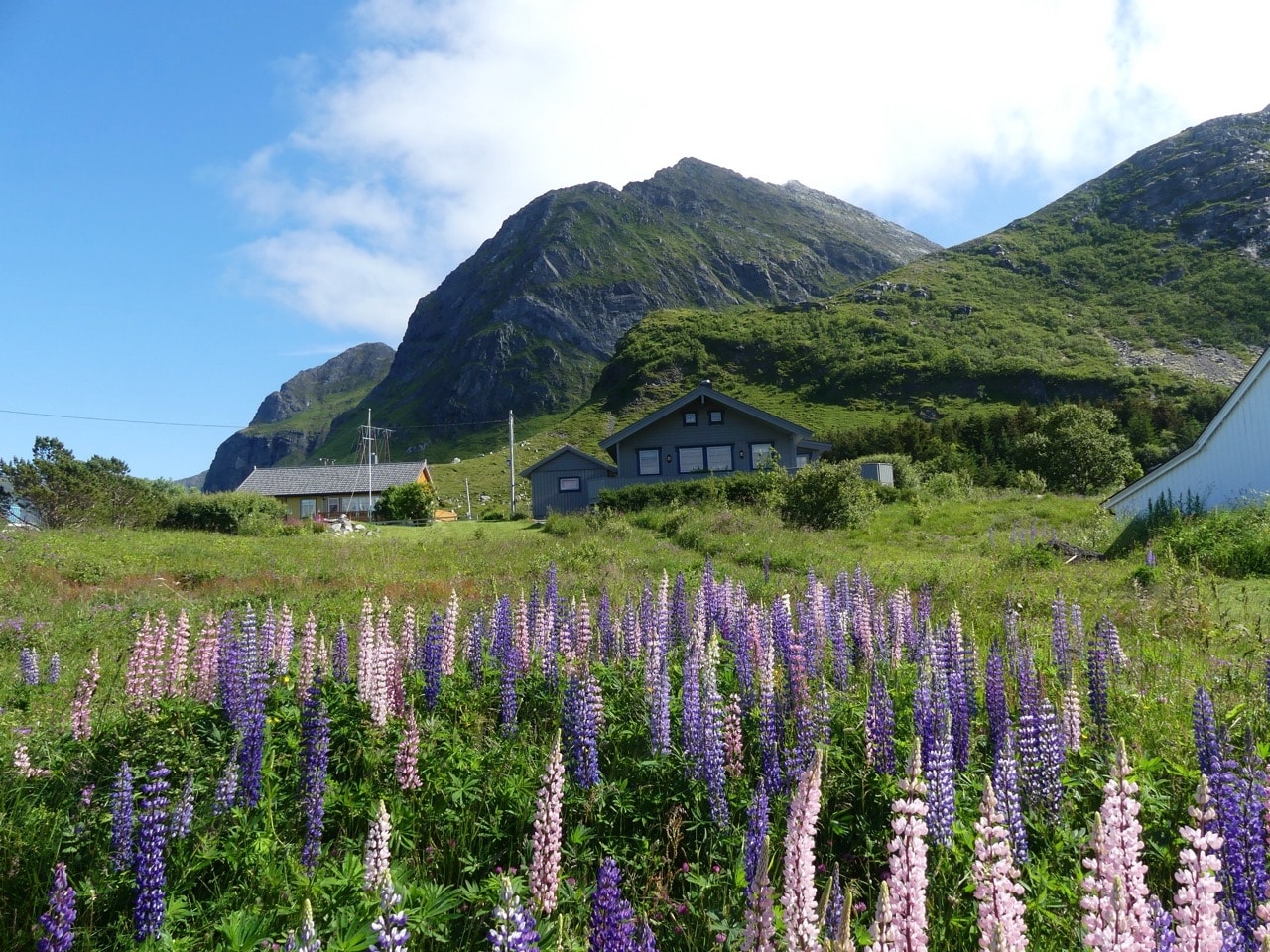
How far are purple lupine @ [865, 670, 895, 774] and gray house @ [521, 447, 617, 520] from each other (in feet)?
137

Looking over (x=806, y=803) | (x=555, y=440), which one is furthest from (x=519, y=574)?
(x=555, y=440)

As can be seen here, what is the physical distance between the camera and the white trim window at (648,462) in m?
42.3

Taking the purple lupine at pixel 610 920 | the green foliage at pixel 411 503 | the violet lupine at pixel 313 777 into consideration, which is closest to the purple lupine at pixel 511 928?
the purple lupine at pixel 610 920

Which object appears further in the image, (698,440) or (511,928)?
(698,440)

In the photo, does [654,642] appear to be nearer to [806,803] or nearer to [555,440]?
[806,803]

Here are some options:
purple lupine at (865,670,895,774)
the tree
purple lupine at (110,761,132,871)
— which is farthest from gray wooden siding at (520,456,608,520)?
purple lupine at (110,761,132,871)

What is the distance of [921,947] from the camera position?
6.63ft

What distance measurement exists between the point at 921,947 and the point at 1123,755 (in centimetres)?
80

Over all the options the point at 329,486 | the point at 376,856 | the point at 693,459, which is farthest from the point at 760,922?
the point at 329,486

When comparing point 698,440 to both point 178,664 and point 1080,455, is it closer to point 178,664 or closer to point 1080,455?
point 1080,455

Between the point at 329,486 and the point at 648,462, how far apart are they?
42672mm

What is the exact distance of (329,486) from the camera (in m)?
72.4

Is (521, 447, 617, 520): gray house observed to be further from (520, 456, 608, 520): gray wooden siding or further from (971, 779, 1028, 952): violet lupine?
(971, 779, 1028, 952): violet lupine

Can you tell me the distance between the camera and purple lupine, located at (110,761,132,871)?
133 inches
